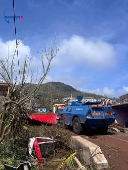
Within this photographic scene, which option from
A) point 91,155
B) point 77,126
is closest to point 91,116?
point 77,126

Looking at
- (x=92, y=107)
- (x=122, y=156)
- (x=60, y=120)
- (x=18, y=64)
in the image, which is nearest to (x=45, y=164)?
(x=122, y=156)

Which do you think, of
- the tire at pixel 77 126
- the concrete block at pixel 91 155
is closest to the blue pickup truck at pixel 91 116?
the tire at pixel 77 126

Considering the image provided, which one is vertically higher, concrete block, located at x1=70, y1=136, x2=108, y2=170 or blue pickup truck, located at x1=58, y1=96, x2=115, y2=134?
blue pickup truck, located at x1=58, y1=96, x2=115, y2=134

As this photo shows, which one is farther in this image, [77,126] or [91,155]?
[77,126]

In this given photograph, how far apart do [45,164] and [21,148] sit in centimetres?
88

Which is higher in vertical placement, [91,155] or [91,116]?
[91,116]

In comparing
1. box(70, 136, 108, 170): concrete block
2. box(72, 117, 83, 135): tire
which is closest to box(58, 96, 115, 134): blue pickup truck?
box(72, 117, 83, 135): tire

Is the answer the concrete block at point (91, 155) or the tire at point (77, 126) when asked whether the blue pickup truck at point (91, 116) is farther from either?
the concrete block at point (91, 155)

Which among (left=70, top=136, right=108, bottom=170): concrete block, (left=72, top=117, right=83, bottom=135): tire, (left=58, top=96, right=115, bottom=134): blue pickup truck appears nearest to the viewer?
(left=70, top=136, right=108, bottom=170): concrete block

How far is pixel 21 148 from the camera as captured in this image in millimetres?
4500

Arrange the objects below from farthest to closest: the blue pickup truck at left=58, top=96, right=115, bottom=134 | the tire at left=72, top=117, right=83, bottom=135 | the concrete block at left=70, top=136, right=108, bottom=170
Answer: the tire at left=72, top=117, right=83, bottom=135
the blue pickup truck at left=58, top=96, right=115, bottom=134
the concrete block at left=70, top=136, right=108, bottom=170

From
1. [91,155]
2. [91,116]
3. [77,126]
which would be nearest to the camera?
[91,155]

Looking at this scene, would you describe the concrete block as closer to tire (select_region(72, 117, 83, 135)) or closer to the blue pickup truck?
the blue pickup truck

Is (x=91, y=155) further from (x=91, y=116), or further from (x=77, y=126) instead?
(x=77, y=126)
